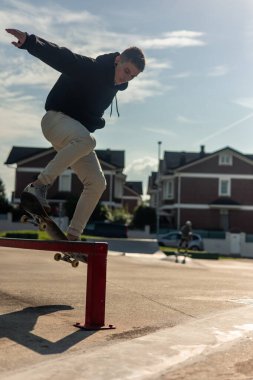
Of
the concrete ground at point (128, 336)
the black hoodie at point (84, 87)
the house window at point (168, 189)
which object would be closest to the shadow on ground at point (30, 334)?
the concrete ground at point (128, 336)

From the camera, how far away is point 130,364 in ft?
10.1

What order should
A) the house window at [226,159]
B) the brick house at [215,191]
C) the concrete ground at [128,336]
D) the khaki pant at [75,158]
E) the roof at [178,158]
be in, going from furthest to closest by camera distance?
1. the roof at [178,158]
2. the house window at [226,159]
3. the brick house at [215,191]
4. the khaki pant at [75,158]
5. the concrete ground at [128,336]

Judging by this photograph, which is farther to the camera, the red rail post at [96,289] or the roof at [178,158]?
the roof at [178,158]

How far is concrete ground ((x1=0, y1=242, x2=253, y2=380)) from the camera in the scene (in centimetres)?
301

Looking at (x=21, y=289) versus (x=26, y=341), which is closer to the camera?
(x=26, y=341)

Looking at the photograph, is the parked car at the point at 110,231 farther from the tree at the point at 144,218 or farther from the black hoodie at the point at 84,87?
the black hoodie at the point at 84,87

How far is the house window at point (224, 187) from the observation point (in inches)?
2313

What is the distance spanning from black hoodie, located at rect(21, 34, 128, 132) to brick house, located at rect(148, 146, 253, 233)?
175 ft

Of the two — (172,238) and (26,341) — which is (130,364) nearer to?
(26,341)

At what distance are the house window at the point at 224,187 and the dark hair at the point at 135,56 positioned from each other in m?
54.9

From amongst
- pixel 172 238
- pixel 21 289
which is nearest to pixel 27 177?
pixel 172 238

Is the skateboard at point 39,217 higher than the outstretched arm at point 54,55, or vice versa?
the outstretched arm at point 54,55

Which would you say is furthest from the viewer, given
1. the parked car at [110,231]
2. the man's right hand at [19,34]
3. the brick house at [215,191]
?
the brick house at [215,191]

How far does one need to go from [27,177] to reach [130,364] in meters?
54.5
